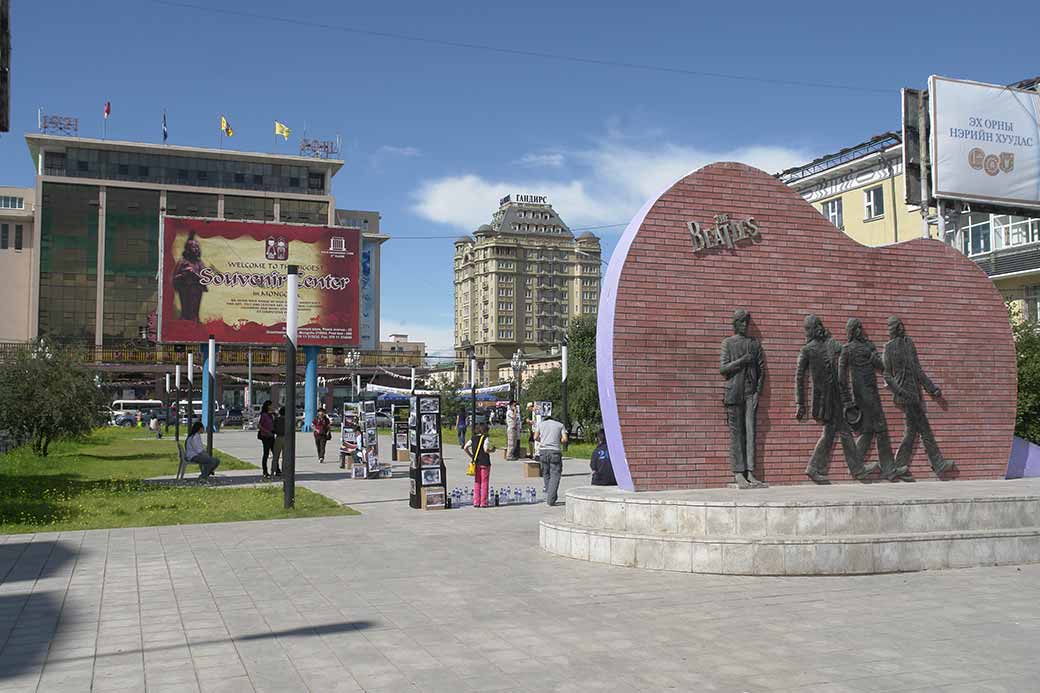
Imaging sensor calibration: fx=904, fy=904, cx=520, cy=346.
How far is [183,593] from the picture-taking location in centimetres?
864

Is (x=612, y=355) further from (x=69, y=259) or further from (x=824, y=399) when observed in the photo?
(x=69, y=259)

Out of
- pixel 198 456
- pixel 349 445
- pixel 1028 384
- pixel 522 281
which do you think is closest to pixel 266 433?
pixel 198 456

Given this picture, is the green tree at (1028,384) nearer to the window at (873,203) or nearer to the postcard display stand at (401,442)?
the window at (873,203)

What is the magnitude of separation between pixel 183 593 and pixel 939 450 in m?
9.95

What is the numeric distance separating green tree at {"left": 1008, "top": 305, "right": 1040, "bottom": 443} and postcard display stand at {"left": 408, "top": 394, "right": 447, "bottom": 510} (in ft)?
48.7

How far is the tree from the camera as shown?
2555 cm

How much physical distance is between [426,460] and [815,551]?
7680 mm

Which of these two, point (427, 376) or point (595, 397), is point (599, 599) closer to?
point (595, 397)

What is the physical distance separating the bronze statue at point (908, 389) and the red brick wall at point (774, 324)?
12cm

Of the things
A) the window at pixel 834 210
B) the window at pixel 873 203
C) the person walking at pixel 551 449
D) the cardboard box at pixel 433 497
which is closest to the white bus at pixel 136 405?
the window at pixel 834 210

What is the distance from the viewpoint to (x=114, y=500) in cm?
1593

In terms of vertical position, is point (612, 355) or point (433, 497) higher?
point (612, 355)

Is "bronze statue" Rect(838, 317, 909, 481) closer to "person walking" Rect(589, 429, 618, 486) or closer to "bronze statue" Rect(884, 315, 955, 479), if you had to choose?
"bronze statue" Rect(884, 315, 955, 479)

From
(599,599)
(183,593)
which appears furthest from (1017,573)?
(183,593)
